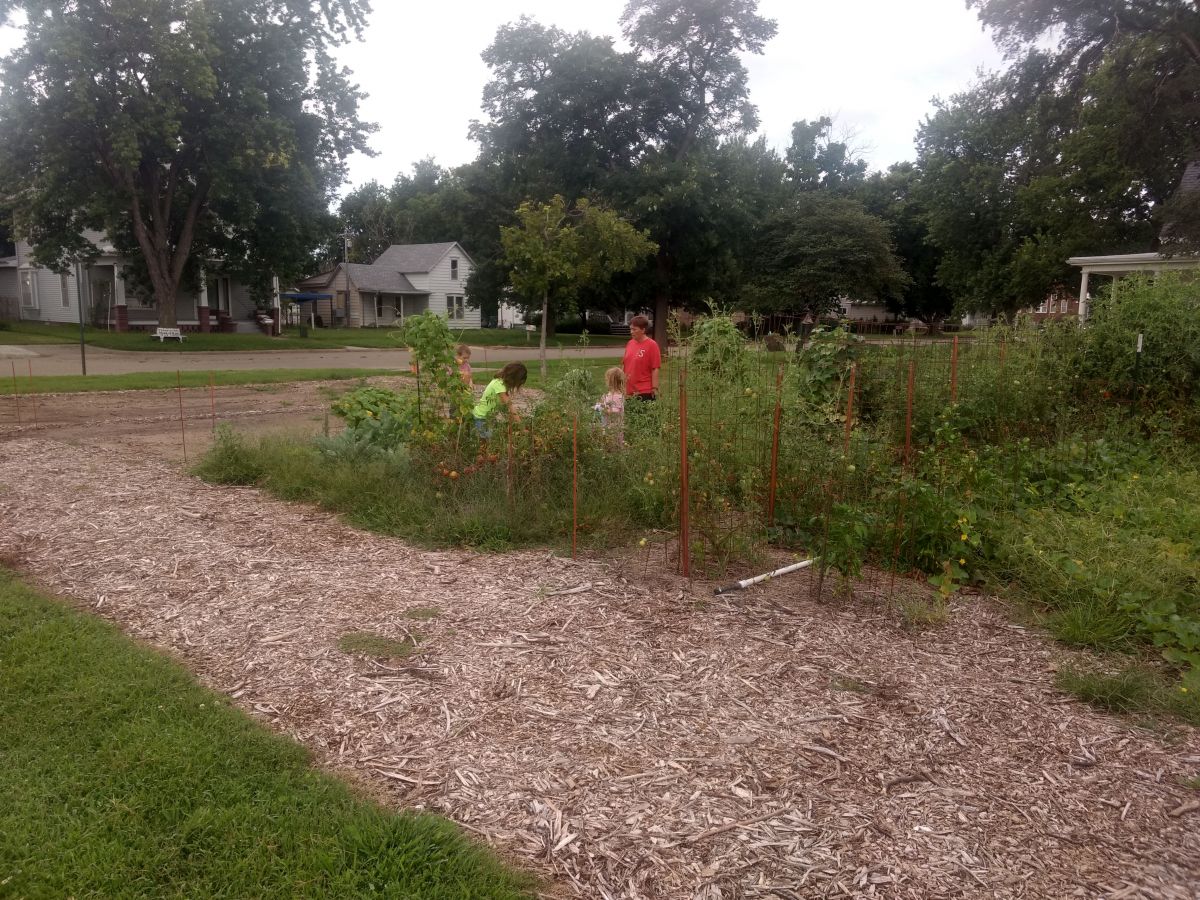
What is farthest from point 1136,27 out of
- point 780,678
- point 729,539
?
point 780,678

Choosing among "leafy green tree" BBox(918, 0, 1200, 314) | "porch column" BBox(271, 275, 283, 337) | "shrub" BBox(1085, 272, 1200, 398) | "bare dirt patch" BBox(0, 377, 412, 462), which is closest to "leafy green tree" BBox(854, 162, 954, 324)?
"leafy green tree" BBox(918, 0, 1200, 314)

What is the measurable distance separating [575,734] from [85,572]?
3418 millimetres

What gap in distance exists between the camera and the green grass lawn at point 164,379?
15157 millimetres

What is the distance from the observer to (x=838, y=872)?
8.79 feet

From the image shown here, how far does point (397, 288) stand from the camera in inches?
1976

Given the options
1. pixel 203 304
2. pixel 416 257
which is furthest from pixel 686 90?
pixel 416 257

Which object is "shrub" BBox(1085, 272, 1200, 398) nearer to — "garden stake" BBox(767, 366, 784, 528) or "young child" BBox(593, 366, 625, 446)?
"garden stake" BBox(767, 366, 784, 528)

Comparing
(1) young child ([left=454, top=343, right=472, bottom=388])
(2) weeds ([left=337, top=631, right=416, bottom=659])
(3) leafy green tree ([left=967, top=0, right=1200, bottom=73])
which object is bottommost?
(2) weeds ([left=337, top=631, right=416, bottom=659])

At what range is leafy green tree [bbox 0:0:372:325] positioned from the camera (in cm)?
2358

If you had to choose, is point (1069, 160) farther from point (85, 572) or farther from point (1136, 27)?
point (85, 572)

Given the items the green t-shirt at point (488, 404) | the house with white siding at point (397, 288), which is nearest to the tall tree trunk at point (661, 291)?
the house with white siding at point (397, 288)

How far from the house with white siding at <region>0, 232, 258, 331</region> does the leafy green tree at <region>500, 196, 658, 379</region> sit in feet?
57.9

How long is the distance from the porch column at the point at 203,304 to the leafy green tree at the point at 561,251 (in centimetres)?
1908

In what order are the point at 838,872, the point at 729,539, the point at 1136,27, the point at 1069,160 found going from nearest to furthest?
the point at 838,872 → the point at 729,539 → the point at 1136,27 → the point at 1069,160
